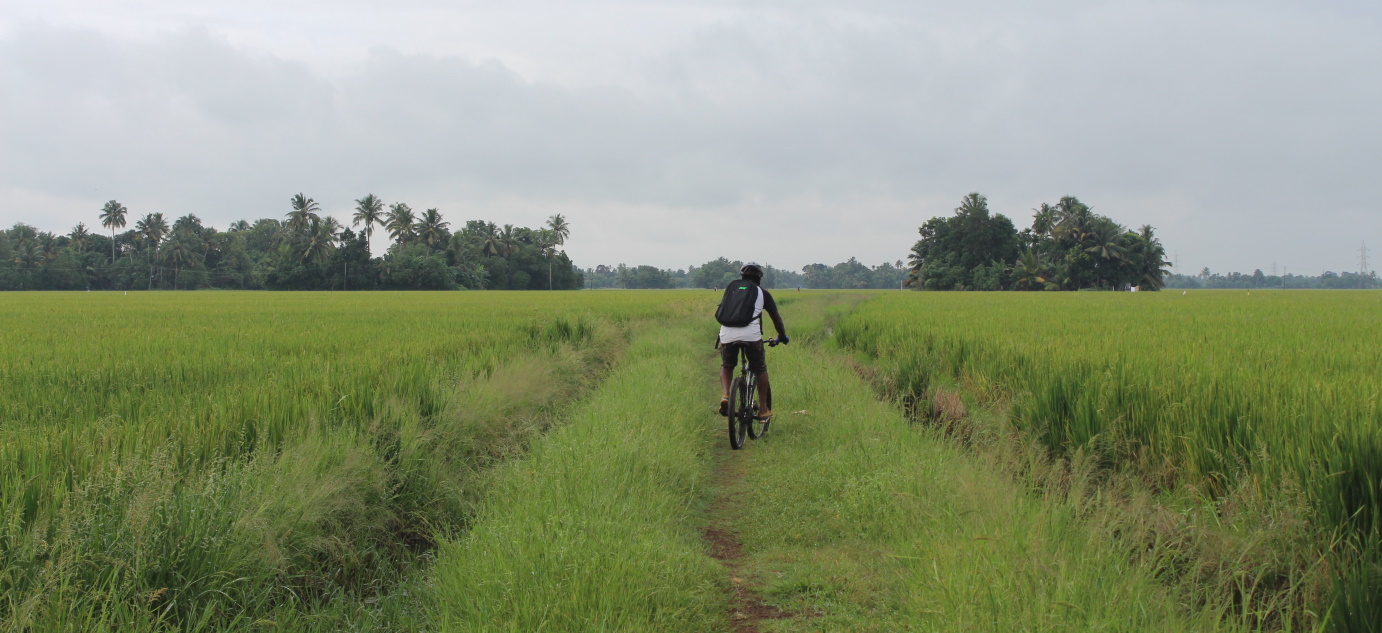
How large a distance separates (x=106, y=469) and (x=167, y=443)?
0.27 meters

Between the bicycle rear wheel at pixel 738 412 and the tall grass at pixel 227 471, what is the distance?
2082 millimetres

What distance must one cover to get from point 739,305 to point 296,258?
87.7m

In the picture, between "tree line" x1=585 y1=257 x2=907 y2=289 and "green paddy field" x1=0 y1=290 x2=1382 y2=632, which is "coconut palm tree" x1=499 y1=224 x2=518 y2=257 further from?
"green paddy field" x1=0 y1=290 x2=1382 y2=632

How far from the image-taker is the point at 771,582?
3.75 metres

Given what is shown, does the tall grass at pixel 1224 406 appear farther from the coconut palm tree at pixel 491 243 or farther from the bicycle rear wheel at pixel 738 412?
the coconut palm tree at pixel 491 243

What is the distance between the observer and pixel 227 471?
11.1 feet

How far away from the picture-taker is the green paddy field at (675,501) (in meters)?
2.74

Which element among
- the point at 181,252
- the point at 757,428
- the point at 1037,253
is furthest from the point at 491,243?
the point at 757,428

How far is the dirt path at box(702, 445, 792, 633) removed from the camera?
3418mm

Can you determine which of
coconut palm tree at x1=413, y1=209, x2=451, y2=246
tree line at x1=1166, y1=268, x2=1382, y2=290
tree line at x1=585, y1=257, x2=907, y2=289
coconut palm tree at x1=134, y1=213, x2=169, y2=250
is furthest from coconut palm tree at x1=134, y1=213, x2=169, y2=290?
tree line at x1=1166, y1=268, x2=1382, y2=290

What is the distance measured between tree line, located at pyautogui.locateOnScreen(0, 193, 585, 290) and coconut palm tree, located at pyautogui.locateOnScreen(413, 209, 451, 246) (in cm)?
Result: 14

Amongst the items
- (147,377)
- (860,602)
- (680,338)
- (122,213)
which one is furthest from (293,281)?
(860,602)

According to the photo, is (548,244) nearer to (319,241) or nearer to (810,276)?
(319,241)

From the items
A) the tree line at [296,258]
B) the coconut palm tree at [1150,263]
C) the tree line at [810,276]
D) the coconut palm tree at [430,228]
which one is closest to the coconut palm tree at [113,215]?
the tree line at [296,258]
